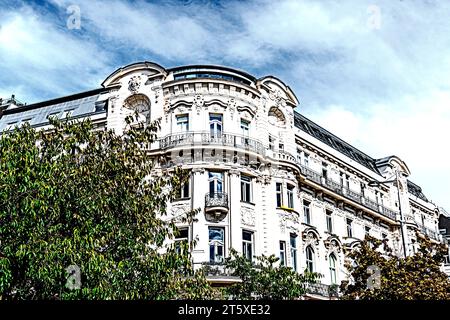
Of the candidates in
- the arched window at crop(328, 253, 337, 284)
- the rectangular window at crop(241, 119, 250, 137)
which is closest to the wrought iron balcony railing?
the rectangular window at crop(241, 119, 250, 137)

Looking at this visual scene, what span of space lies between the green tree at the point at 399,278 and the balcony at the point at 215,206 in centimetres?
692

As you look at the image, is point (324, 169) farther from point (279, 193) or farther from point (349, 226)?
point (279, 193)

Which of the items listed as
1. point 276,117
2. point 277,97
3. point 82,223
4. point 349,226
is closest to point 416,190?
point 349,226

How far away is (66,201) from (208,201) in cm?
1474

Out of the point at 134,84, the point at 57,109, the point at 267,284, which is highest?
the point at 57,109

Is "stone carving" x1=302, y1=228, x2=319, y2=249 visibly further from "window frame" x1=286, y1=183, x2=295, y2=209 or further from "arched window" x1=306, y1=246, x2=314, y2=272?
"window frame" x1=286, y1=183, x2=295, y2=209

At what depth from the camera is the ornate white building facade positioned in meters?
30.1

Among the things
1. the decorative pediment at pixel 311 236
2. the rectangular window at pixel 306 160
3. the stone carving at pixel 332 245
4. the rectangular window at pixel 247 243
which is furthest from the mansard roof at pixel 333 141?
the rectangular window at pixel 247 243

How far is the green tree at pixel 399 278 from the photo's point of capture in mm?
23969

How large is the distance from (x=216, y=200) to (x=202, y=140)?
3471mm

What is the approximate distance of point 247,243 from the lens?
30578 mm

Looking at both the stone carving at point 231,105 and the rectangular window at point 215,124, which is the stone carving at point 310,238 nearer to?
the rectangular window at point 215,124

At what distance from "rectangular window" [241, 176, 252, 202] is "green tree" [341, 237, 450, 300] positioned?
701cm

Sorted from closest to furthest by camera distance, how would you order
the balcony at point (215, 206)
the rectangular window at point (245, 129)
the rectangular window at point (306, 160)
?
1. the balcony at point (215, 206)
2. the rectangular window at point (245, 129)
3. the rectangular window at point (306, 160)
